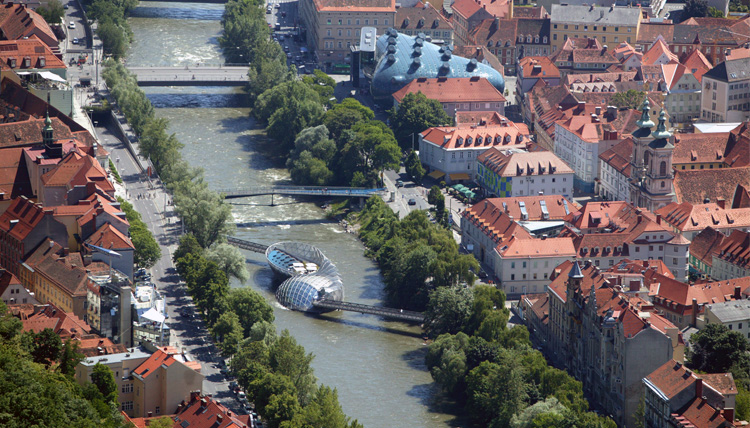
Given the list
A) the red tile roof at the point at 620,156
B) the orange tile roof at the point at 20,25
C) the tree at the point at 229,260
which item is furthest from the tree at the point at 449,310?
the orange tile roof at the point at 20,25

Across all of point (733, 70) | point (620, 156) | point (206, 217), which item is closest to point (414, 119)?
point (620, 156)

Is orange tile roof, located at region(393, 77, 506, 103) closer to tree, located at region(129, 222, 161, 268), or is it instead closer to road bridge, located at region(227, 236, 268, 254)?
road bridge, located at region(227, 236, 268, 254)

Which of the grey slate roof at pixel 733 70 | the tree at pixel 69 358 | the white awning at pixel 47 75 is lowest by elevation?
the tree at pixel 69 358

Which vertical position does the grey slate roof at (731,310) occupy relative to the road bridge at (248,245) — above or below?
above

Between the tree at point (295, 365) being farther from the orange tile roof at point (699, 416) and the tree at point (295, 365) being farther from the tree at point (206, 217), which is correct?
the tree at point (206, 217)

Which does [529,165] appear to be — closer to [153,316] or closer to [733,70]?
[733,70]

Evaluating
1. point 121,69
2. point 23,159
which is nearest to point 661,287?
point 23,159

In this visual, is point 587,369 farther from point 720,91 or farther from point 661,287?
point 720,91
